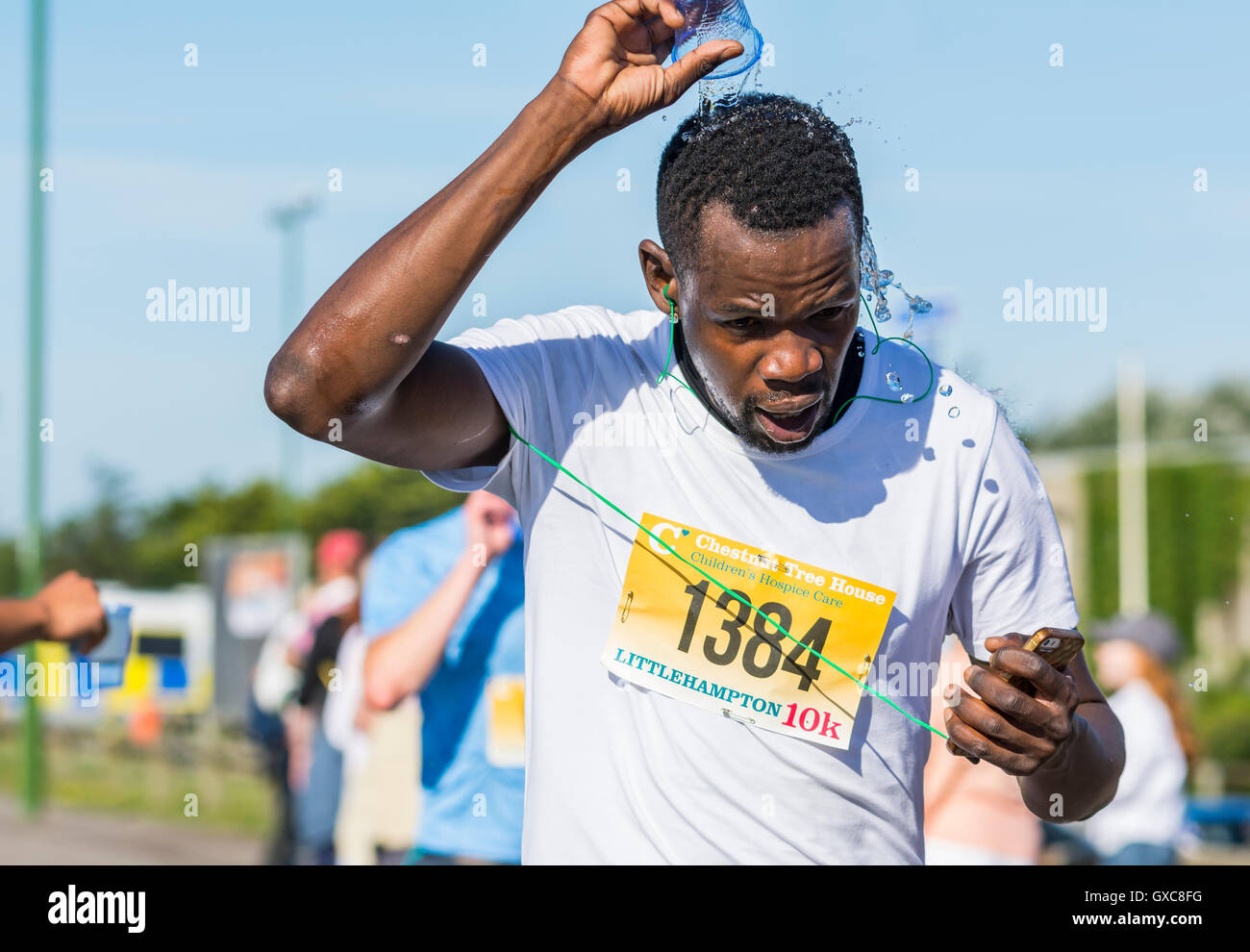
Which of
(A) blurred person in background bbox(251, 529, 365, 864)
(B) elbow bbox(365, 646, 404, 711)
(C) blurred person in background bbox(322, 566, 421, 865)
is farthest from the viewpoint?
(A) blurred person in background bbox(251, 529, 365, 864)

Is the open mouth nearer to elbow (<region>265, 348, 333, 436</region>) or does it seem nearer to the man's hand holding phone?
the man's hand holding phone

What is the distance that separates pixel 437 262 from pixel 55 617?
2009 mm

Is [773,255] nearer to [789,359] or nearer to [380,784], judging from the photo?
[789,359]

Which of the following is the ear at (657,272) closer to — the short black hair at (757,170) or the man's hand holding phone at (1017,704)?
the short black hair at (757,170)

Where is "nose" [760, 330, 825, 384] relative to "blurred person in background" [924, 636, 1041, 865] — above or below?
above

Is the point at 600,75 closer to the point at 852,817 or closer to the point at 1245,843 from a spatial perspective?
the point at 852,817

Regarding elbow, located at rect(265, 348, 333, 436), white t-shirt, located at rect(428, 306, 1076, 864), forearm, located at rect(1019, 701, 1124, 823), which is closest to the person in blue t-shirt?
white t-shirt, located at rect(428, 306, 1076, 864)

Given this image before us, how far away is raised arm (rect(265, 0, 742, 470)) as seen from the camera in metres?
1.90

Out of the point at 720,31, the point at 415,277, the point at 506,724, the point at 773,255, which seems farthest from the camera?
the point at 506,724

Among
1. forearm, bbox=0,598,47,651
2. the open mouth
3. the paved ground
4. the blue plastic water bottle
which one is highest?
the blue plastic water bottle

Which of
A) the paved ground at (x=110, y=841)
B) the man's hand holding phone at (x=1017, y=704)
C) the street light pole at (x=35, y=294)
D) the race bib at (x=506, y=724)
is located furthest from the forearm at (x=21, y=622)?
the street light pole at (x=35, y=294)

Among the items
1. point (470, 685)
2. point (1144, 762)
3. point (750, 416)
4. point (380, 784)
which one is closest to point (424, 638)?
point (470, 685)

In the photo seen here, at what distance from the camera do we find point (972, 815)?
513 centimetres

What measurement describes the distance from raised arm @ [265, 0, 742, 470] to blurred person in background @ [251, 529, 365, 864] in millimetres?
5257
